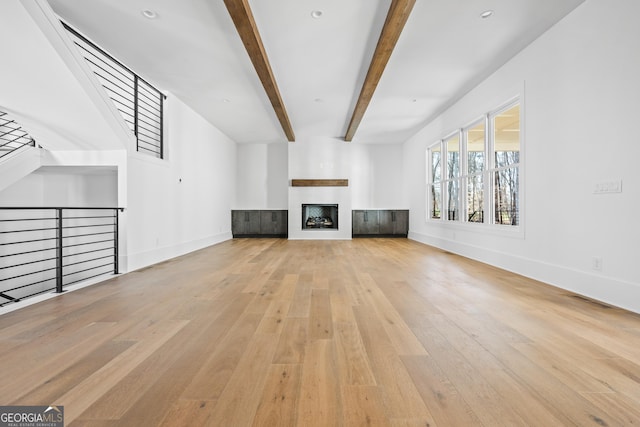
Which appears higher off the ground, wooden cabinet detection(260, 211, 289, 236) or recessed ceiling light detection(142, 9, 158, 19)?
recessed ceiling light detection(142, 9, 158, 19)

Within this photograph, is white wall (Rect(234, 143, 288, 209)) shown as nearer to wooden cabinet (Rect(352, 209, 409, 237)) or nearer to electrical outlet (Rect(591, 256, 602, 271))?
wooden cabinet (Rect(352, 209, 409, 237))

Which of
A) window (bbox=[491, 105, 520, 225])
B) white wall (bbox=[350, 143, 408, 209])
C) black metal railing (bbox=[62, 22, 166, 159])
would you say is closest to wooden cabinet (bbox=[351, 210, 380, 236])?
white wall (bbox=[350, 143, 408, 209])

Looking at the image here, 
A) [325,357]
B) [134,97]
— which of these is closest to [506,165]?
[325,357]

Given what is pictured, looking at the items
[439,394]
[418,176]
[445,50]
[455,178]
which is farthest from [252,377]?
[418,176]

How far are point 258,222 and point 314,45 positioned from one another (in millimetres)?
5523

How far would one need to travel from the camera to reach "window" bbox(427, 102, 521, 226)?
151 inches

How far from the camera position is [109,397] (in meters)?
1.18

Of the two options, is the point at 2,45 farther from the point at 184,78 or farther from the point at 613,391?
the point at 613,391

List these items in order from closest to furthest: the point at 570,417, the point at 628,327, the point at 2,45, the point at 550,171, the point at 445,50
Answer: the point at 570,417 → the point at 628,327 → the point at 2,45 → the point at 550,171 → the point at 445,50

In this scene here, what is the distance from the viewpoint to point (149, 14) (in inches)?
111

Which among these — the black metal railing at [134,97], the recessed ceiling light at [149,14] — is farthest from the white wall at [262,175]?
the recessed ceiling light at [149,14]

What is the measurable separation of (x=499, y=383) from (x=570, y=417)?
0.81 feet

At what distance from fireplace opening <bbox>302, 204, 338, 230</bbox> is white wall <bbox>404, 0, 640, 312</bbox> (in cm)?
457

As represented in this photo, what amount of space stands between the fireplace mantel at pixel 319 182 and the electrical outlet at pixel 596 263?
5608 mm
